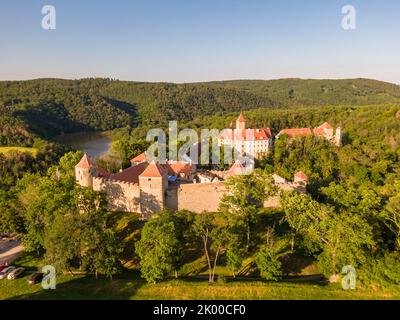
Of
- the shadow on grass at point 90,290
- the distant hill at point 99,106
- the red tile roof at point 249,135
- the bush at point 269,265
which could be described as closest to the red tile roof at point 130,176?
the shadow on grass at point 90,290

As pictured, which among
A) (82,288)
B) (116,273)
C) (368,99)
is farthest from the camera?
(368,99)

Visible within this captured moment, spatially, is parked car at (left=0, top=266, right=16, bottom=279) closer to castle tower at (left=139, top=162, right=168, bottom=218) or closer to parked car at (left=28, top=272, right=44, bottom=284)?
parked car at (left=28, top=272, right=44, bottom=284)

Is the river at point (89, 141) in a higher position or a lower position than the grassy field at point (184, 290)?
higher

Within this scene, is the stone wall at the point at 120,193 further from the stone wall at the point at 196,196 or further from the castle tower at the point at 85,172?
the stone wall at the point at 196,196
